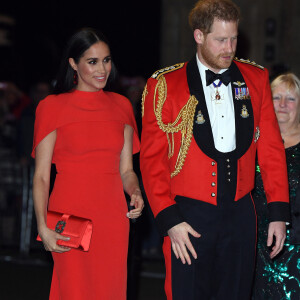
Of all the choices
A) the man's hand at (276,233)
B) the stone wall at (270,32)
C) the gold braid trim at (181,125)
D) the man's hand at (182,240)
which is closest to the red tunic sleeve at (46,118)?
the gold braid trim at (181,125)

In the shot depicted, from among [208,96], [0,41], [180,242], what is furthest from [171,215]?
[0,41]

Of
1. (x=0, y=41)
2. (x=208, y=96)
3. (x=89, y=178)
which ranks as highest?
(x=0, y=41)

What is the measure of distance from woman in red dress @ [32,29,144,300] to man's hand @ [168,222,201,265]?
1.88 ft

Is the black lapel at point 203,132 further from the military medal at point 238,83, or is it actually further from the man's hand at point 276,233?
the man's hand at point 276,233

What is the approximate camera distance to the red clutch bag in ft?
12.0

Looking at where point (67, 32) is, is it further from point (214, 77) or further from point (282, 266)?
point (214, 77)

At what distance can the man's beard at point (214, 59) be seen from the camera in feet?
10.8

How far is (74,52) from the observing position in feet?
12.8

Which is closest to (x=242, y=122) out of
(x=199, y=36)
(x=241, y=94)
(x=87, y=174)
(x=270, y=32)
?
(x=241, y=94)

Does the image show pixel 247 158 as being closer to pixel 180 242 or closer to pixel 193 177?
pixel 193 177

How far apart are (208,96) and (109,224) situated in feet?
3.16

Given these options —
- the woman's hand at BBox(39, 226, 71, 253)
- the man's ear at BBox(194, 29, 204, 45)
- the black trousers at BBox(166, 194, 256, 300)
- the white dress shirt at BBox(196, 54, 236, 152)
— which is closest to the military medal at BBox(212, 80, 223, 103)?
the white dress shirt at BBox(196, 54, 236, 152)

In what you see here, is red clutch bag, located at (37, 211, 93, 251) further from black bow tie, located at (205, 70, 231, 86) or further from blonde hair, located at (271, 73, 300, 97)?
blonde hair, located at (271, 73, 300, 97)

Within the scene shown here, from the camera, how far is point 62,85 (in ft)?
13.1
